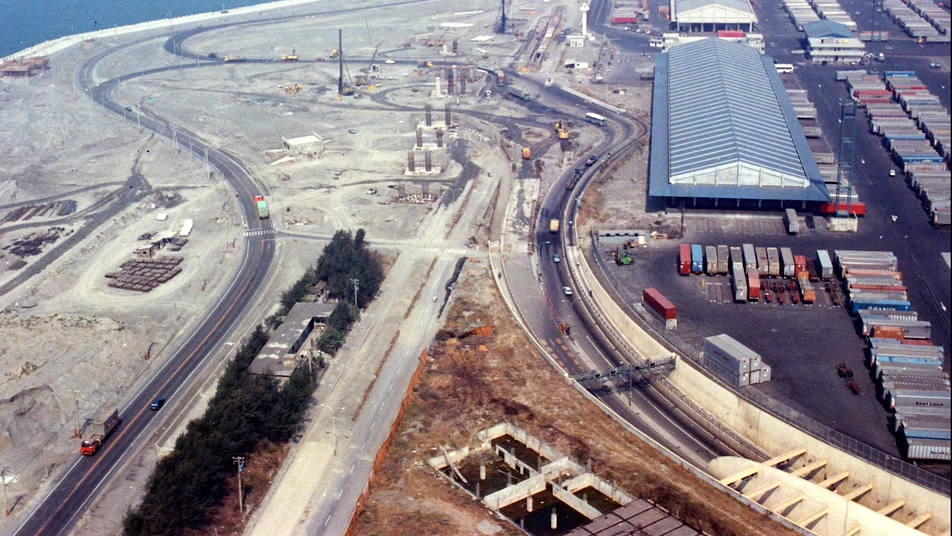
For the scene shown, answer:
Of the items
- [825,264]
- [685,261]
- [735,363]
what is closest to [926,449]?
[735,363]

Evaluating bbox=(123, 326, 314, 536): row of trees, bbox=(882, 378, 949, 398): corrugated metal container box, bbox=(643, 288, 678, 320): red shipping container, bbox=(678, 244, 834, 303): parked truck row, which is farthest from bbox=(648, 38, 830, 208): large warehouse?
bbox=(123, 326, 314, 536): row of trees

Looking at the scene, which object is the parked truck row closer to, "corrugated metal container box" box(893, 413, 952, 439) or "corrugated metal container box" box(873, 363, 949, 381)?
"corrugated metal container box" box(873, 363, 949, 381)

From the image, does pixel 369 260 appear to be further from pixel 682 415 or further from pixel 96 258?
pixel 682 415

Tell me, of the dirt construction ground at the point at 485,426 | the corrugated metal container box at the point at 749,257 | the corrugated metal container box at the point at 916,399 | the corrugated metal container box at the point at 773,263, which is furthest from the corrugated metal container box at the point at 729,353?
the corrugated metal container box at the point at 773,263

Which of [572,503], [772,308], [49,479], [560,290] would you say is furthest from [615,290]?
[49,479]

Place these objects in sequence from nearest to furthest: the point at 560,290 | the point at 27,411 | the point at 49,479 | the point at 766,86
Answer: the point at 49,479
the point at 27,411
the point at 560,290
the point at 766,86

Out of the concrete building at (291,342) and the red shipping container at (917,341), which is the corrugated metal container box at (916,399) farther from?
the concrete building at (291,342)

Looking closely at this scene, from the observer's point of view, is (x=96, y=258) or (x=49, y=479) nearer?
(x=49, y=479)
